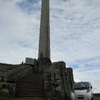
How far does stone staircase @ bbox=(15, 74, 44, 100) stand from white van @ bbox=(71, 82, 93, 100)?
2860mm

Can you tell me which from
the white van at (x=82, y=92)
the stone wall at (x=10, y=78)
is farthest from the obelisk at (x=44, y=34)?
the white van at (x=82, y=92)

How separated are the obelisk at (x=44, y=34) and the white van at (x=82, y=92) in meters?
12.1

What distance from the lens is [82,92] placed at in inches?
628

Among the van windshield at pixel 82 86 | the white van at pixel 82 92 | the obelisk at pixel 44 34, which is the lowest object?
the white van at pixel 82 92

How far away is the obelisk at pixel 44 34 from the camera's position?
2863 cm

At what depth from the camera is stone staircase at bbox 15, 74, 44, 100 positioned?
16.0m

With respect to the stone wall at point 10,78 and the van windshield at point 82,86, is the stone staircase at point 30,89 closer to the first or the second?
the stone wall at point 10,78

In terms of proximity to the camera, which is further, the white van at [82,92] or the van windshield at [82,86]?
the van windshield at [82,86]

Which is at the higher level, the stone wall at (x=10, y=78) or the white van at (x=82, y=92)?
the stone wall at (x=10, y=78)

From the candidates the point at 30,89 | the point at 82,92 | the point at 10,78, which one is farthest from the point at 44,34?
the point at 82,92

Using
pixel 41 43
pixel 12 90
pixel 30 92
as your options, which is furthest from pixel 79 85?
pixel 41 43

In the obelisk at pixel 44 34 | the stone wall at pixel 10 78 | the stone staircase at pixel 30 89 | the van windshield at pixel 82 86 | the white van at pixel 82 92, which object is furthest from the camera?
the obelisk at pixel 44 34

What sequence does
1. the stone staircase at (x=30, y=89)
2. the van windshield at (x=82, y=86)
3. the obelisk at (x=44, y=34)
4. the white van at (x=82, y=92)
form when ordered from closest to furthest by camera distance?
the white van at (x=82, y=92) < the stone staircase at (x=30, y=89) < the van windshield at (x=82, y=86) < the obelisk at (x=44, y=34)

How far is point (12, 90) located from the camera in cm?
1582
